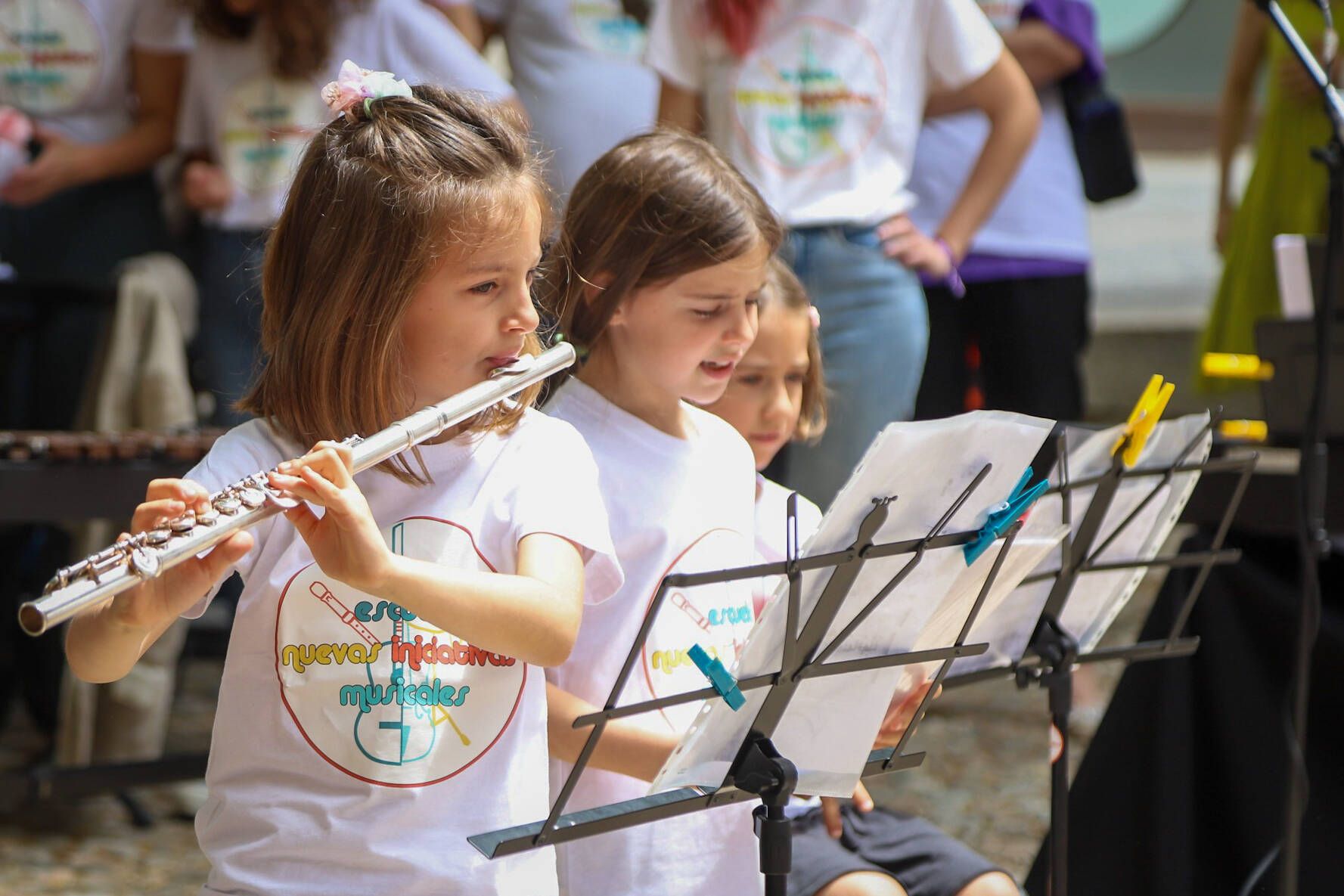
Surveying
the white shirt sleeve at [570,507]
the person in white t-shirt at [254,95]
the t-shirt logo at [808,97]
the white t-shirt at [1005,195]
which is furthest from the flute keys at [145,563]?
the white t-shirt at [1005,195]

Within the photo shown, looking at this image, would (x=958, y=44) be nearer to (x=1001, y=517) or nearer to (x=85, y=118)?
(x=1001, y=517)

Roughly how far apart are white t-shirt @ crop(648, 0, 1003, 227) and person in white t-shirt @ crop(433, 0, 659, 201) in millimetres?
311

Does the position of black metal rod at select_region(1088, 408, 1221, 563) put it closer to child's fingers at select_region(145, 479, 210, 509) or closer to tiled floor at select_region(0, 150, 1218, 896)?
child's fingers at select_region(145, 479, 210, 509)

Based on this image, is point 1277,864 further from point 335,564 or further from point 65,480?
point 65,480

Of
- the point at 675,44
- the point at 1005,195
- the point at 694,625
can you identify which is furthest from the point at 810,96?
Answer: the point at 694,625

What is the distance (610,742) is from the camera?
1.47 metres

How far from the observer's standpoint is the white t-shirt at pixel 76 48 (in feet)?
9.18

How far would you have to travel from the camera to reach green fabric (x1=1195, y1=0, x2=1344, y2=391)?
124 inches

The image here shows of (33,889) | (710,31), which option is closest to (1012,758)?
(710,31)

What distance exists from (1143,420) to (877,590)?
447mm

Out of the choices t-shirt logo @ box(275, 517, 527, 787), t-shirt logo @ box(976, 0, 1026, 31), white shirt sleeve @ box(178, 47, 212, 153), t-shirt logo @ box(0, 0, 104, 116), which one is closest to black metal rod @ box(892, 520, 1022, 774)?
t-shirt logo @ box(275, 517, 527, 787)

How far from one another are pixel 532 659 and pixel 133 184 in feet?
6.98

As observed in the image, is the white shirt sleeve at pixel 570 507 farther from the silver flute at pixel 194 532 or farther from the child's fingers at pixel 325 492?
the child's fingers at pixel 325 492

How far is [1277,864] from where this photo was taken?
1.91m
